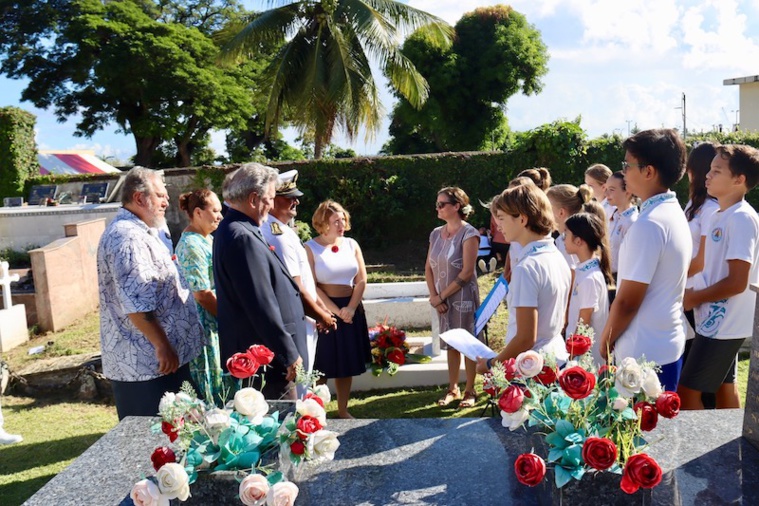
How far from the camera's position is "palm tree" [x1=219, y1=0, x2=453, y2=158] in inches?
725

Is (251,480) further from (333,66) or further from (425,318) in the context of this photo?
(333,66)

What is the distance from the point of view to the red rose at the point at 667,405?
1.73 metres

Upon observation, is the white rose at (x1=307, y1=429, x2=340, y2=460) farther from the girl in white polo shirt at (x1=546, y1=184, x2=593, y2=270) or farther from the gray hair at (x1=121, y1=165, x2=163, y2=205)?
the girl in white polo shirt at (x1=546, y1=184, x2=593, y2=270)

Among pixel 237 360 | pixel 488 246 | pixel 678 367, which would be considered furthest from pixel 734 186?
pixel 488 246

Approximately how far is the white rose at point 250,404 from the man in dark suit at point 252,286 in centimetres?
144

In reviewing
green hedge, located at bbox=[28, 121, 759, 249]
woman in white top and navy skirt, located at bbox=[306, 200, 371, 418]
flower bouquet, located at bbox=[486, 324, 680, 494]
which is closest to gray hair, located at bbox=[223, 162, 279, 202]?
woman in white top and navy skirt, located at bbox=[306, 200, 371, 418]

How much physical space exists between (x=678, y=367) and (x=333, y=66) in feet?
54.8

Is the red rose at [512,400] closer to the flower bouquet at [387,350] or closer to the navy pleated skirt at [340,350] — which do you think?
the navy pleated skirt at [340,350]

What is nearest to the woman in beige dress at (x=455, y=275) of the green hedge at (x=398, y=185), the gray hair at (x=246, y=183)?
the gray hair at (x=246, y=183)

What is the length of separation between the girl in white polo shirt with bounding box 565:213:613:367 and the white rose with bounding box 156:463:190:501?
262cm

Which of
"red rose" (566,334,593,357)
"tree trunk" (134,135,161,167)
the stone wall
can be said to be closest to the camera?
"red rose" (566,334,593,357)

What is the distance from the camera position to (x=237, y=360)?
6.47 feet

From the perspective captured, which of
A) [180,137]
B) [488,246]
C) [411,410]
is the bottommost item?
[411,410]

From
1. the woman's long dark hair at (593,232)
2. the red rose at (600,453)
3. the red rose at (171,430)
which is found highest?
the woman's long dark hair at (593,232)
